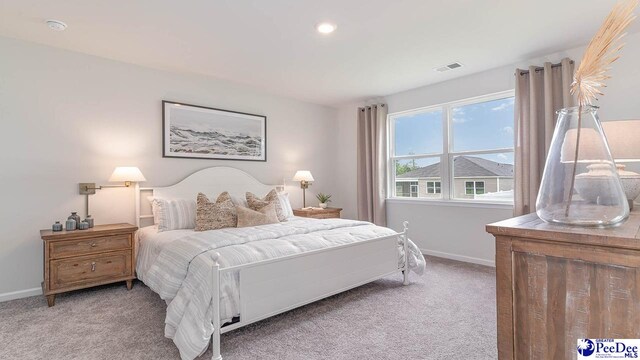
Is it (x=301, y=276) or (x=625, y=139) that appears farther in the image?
(x=301, y=276)

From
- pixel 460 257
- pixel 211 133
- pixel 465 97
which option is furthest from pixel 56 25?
pixel 460 257

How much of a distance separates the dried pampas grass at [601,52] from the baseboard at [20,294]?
4338mm

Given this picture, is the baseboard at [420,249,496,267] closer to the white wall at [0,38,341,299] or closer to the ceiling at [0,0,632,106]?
the ceiling at [0,0,632,106]

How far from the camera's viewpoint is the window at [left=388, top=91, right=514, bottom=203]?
399cm

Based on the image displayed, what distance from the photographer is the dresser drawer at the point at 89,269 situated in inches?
112

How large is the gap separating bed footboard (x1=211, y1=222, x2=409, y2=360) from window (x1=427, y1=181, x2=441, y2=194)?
5.53ft

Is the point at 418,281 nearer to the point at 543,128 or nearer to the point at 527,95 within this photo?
the point at 543,128

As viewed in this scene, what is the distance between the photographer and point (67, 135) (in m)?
3.28

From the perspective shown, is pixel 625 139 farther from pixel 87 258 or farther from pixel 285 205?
pixel 87 258

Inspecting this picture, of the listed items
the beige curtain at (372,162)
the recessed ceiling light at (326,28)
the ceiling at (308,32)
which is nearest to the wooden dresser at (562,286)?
the ceiling at (308,32)

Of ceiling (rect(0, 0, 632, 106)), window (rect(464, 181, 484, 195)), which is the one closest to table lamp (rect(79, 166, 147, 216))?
ceiling (rect(0, 0, 632, 106))

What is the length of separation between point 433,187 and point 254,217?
2.67m

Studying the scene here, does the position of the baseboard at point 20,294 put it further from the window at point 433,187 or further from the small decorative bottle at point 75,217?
the window at point 433,187

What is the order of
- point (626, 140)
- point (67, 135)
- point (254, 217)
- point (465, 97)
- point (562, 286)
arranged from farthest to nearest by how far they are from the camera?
point (465, 97), point (254, 217), point (67, 135), point (626, 140), point (562, 286)
